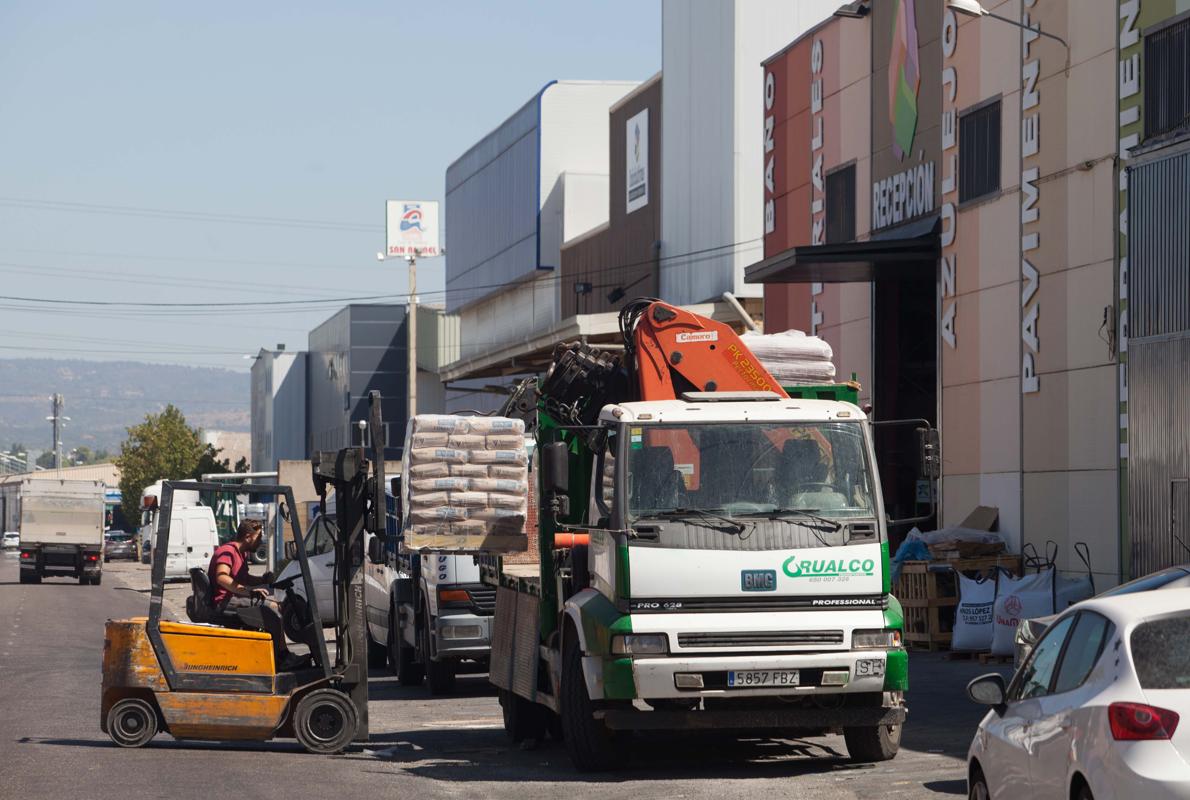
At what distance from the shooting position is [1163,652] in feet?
22.8

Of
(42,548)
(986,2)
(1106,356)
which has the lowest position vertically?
(42,548)

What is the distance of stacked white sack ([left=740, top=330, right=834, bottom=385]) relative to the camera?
1447 cm

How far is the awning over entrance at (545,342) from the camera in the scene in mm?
41631

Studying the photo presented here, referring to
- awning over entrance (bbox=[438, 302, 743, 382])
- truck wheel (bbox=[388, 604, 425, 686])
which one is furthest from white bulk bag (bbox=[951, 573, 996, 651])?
awning over entrance (bbox=[438, 302, 743, 382])

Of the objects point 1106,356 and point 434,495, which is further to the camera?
point 1106,356

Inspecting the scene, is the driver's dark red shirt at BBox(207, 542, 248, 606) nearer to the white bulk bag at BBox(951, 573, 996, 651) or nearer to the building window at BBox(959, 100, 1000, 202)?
the white bulk bag at BBox(951, 573, 996, 651)

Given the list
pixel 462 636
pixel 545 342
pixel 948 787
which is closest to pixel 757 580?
pixel 948 787

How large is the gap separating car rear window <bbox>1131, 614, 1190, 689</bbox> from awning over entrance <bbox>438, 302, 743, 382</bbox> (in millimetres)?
25180

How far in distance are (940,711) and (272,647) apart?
649 cm

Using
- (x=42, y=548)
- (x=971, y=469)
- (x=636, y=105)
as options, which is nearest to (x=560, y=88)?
(x=636, y=105)

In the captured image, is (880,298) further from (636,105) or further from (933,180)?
(636,105)

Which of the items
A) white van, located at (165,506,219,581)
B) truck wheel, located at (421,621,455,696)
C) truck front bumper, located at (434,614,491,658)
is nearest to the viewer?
truck front bumper, located at (434,614,491,658)

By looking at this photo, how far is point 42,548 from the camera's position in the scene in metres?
59.6

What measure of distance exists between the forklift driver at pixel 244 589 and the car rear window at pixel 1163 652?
347 inches
